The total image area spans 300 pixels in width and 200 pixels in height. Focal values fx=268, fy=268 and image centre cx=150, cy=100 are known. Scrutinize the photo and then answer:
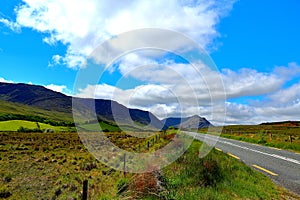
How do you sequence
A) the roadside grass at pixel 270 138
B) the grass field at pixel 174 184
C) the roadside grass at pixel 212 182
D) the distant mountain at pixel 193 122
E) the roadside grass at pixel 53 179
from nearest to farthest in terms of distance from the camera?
1. the grass field at pixel 174 184
2. the roadside grass at pixel 212 182
3. the roadside grass at pixel 53 179
4. the distant mountain at pixel 193 122
5. the roadside grass at pixel 270 138

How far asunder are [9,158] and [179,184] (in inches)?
826

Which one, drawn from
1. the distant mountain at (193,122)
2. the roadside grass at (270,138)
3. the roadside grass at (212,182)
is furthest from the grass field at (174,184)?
the roadside grass at (270,138)

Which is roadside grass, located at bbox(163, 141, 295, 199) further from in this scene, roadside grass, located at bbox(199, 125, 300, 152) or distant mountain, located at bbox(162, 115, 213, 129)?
roadside grass, located at bbox(199, 125, 300, 152)

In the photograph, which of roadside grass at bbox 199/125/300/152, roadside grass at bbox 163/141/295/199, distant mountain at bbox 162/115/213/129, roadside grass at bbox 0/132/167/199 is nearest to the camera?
roadside grass at bbox 163/141/295/199

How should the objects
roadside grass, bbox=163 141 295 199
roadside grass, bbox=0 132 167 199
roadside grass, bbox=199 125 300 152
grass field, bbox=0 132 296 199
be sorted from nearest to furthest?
grass field, bbox=0 132 296 199 → roadside grass, bbox=163 141 295 199 → roadside grass, bbox=0 132 167 199 → roadside grass, bbox=199 125 300 152

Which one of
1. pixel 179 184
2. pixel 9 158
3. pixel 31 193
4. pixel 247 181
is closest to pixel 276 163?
pixel 247 181

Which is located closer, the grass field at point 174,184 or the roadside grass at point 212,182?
the grass field at point 174,184

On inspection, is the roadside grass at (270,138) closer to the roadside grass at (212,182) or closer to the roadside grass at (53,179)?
the roadside grass at (53,179)

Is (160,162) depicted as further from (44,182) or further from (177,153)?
(44,182)

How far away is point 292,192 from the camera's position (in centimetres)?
829

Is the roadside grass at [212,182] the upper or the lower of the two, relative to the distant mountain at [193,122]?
lower

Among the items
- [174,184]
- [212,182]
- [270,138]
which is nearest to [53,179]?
[174,184]

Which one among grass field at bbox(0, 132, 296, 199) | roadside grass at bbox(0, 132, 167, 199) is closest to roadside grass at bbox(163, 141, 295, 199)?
grass field at bbox(0, 132, 296, 199)

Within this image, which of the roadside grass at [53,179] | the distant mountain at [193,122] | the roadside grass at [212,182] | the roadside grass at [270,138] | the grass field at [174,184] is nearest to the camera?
the grass field at [174,184]
